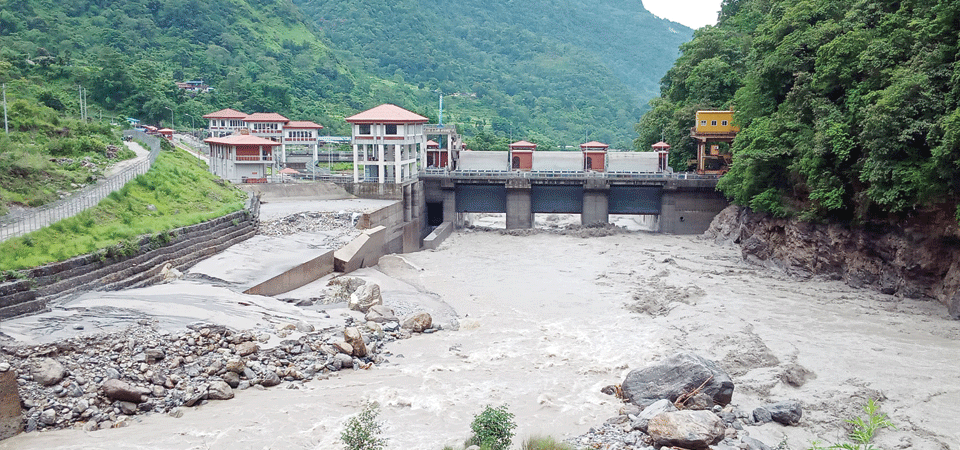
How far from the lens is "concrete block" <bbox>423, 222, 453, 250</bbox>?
48188 millimetres

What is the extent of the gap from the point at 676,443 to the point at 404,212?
35187 mm

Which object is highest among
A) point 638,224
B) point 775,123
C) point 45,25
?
point 45,25

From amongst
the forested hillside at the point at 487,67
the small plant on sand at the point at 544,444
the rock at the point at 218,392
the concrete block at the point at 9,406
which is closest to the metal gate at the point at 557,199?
the rock at the point at 218,392

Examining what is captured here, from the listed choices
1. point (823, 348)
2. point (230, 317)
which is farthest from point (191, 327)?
point (823, 348)

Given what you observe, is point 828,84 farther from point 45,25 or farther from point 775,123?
point 45,25

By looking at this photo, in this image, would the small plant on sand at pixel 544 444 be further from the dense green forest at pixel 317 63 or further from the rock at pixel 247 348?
the dense green forest at pixel 317 63

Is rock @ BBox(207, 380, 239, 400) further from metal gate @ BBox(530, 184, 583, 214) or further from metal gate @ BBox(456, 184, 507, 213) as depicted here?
metal gate @ BBox(530, 184, 583, 214)

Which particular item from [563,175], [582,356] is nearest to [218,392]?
[582,356]

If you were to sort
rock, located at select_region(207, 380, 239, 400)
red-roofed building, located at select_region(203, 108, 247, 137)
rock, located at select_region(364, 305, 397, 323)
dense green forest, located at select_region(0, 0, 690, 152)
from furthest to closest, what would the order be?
dense green forest, located at select_region(0, 0, 690, 152) < red-roofed building, located at select_region(203, 108, 247, 137) < rock, located at select_region(364, 305, 397, 323) < rock, located at select_region(207, 380, 239, 400)

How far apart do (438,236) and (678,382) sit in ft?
103

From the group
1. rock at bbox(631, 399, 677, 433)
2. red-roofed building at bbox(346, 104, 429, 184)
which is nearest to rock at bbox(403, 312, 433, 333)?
rock at bbox(631, 399, 677, 433)

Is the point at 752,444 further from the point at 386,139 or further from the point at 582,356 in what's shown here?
the point at 386,139

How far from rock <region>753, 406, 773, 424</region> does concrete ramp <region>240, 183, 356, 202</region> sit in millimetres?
34613

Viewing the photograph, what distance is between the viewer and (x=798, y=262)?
38219mm
